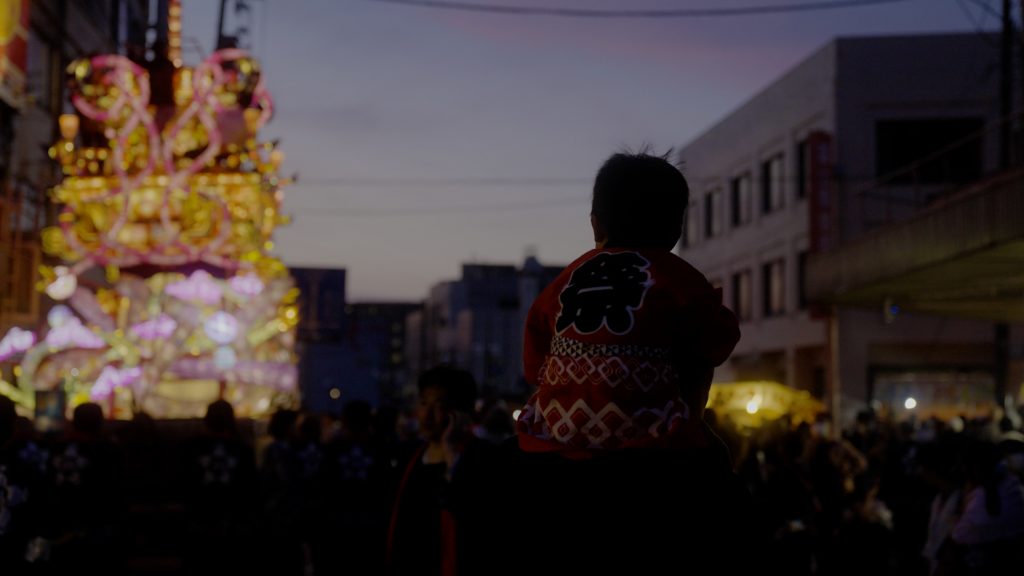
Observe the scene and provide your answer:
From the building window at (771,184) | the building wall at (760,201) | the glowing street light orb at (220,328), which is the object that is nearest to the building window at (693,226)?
the building wall at (760,201)

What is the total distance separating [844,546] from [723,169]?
3199cm

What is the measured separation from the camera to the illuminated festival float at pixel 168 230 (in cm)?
2441

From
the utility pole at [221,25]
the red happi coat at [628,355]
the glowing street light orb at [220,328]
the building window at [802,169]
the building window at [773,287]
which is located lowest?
the red happi coat at [628,355]

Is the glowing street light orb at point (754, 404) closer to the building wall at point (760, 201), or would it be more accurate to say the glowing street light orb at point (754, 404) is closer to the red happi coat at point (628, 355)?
the building wall at point (760, 201)

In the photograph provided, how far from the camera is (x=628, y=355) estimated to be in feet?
11.5

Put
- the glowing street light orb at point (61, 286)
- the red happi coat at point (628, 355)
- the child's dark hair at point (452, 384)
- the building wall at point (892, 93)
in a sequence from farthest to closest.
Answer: the building wall at point (892, 93), the glowing street light orb at point (61, 286), the child's dark hair at point (452, 384), the red happi coat at point (628, 355)

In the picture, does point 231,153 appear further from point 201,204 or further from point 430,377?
point 430,377

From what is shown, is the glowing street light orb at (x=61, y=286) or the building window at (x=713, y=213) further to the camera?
the building window at (x=713, y=213)

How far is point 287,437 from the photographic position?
42.4 ft

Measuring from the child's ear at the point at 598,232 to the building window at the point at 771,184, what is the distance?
34.5 m

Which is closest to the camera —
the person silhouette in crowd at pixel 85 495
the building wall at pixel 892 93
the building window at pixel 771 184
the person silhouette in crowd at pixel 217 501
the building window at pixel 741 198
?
the person silhouette in crowd at pixel 85 495

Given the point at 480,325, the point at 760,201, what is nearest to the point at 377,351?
the point at 480,325

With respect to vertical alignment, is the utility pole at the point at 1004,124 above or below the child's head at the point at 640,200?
above

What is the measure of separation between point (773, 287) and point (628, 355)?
1432 inches
